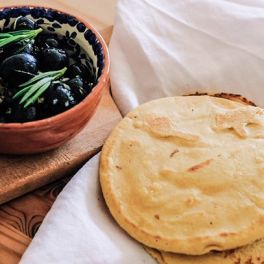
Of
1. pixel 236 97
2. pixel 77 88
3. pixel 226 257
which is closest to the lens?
pixel 226 257

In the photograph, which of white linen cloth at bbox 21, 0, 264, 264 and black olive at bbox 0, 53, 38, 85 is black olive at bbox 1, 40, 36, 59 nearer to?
black olive at bbox 0, 53, 38, 85

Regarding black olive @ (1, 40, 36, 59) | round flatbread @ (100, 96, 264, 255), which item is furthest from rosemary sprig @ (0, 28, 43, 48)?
round flatbread @ (100, 96, 264, 255)

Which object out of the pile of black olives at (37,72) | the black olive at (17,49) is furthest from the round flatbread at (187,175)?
the black olive at (17,49)

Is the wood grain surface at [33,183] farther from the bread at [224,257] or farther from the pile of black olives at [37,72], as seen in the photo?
the bread at [224,257]

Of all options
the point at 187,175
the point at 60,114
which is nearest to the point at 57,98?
the point at 60,114

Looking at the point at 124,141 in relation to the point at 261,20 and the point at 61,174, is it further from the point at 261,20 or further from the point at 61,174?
the point at 261,20

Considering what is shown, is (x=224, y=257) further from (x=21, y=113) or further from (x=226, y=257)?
(x=21, y=113)
